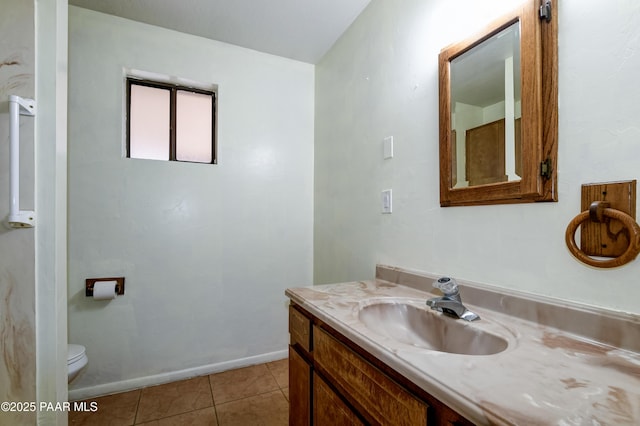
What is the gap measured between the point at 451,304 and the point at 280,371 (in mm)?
1708

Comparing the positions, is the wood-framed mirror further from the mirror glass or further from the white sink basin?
the white sink basin

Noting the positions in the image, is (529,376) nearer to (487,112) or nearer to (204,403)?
(487,112)

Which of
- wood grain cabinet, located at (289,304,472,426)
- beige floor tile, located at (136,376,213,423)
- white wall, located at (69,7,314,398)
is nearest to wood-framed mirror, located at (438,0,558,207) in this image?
wood grain cabinet, located at (289,304,472,426)

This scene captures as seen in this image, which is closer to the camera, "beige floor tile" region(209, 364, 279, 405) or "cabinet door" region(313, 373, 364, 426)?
"cabinet door" region(313, 373, 364, 426)

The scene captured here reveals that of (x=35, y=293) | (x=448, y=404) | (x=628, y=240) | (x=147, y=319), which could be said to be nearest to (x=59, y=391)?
(x=35, y=293)

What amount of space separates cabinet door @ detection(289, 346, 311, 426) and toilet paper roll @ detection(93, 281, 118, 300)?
133cm

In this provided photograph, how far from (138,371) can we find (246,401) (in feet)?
2.64

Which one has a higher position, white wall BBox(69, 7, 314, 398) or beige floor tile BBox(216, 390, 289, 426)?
white wall BBox(69, 7, 314, 398)

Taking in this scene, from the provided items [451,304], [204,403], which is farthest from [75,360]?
[451,304]

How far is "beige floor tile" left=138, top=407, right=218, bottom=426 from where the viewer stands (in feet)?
5.40

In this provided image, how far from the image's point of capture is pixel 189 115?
7.54 ft

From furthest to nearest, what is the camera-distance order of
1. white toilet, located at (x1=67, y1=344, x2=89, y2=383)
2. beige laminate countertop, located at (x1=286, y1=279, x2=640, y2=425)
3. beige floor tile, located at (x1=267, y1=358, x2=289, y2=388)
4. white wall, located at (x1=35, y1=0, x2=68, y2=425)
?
1. beige floor tile, located at (x1=267, y1=358, x2=289, y2=388)
2. white toilet, located at (x1=67, y1=344, x2=89, y2=383)
3. white wall, located at (x1=35, y1=0, x2=68, y2=425)
4. beige laminate countertop, located at (x1=286, y1=279, x2=640, y2=425)

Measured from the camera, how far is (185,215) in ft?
7.00

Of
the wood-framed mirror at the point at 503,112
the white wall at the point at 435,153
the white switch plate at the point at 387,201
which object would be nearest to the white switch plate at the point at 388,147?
the white wall at the point at 435,153
